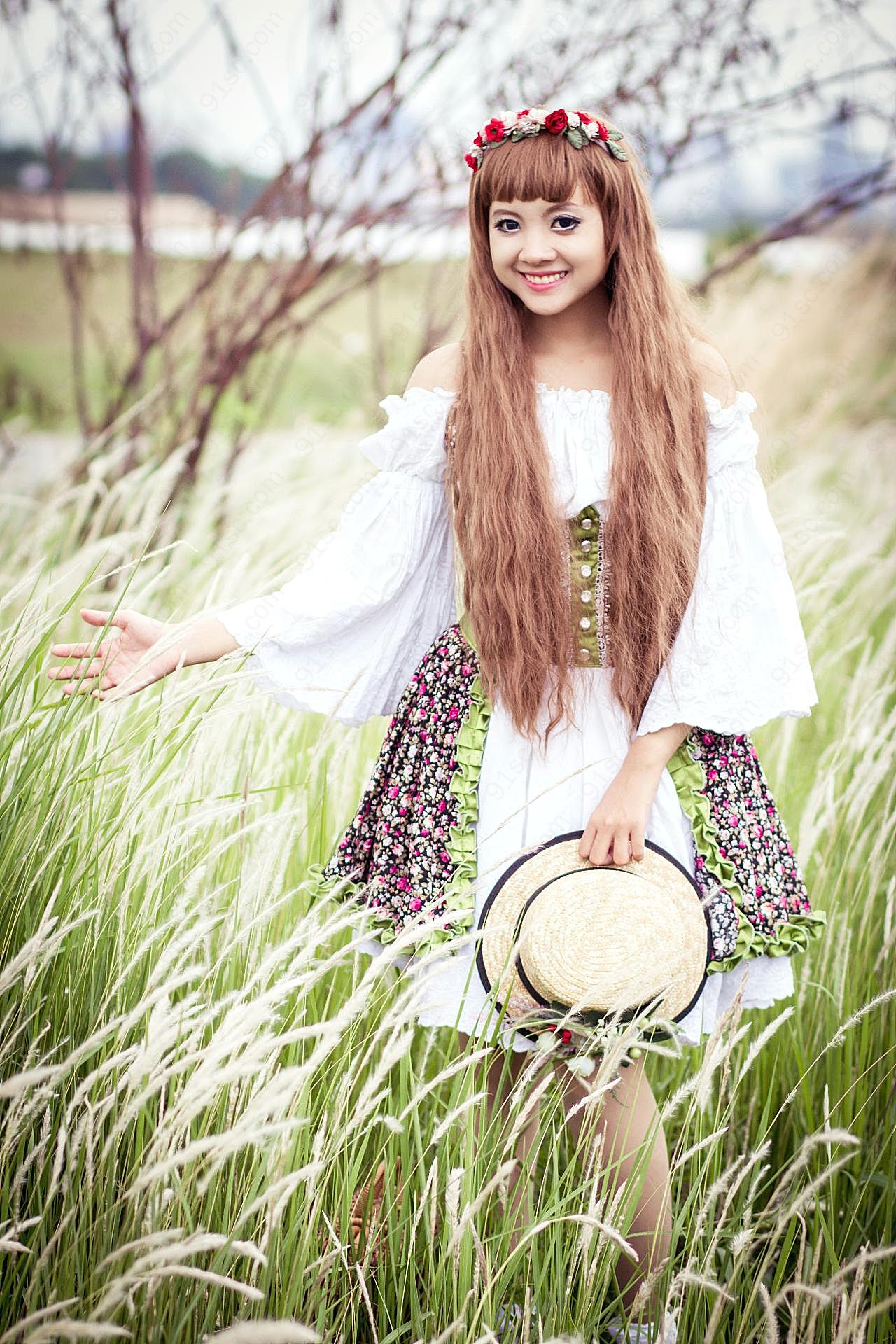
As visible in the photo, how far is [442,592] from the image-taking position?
1.75 metres

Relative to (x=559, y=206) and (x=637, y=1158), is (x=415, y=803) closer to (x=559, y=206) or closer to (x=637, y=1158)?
(x=637, y=1158)

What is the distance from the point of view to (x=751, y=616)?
5.07 ft

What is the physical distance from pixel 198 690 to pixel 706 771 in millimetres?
705

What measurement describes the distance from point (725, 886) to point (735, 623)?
355mm

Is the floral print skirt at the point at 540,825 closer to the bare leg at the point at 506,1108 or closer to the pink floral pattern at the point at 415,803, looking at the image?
the pink floral pattern at the point at 415,803

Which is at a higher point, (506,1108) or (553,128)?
(553,128)

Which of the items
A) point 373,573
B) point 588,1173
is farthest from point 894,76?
point 588,1173

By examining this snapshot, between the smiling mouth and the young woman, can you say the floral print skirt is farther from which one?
the smiling mouth

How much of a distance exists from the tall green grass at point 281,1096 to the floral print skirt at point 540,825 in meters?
0.09

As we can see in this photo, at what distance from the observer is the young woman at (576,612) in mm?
1513

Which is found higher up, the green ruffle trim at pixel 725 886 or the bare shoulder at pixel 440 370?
the bare shoulder at pixel 440 370

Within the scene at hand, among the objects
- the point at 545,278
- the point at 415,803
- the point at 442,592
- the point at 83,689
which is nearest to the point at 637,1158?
the point at 415,803

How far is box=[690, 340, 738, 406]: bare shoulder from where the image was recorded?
163cm

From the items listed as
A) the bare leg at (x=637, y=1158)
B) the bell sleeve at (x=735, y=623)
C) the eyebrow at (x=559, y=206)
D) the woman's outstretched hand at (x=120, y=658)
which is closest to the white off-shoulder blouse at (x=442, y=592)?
the bell sleeve at (x=735, y=623)
